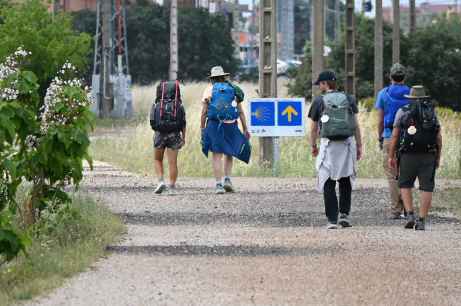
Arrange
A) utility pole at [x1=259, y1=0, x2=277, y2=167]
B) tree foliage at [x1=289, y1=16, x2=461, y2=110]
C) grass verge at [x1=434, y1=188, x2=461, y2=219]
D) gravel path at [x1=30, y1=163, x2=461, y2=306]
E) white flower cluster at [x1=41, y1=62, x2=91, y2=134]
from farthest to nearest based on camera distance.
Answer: tree foliage at [x1=289, y1=16, x2=461, y2=110]
utility pole at [x1=259, y1=0, x2=277, y2=167]
grass verge at [x1=434, y1=188, x2=461, y2=219]
white flower cluster at [x1=41, y1=62, x2=91, y2=134]
gravel path at [x1=30, y1=163, x2=461, y2=306]

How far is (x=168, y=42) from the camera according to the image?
7694 centimetres

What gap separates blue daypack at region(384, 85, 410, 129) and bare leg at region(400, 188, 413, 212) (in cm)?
102

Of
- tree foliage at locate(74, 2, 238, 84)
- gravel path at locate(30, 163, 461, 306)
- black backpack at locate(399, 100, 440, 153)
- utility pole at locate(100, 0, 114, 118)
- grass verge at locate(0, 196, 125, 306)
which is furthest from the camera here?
tree foliage at locate(74, 2, 238, 84)

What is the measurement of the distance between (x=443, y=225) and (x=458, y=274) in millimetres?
4161

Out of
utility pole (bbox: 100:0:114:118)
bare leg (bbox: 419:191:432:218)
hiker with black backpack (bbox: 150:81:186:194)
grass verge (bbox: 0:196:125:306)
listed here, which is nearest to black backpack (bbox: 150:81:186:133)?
hiker with black backpack (bbox: 150:81:186:194)

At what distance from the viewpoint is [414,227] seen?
50.1ft

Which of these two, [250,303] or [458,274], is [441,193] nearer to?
[458,274]

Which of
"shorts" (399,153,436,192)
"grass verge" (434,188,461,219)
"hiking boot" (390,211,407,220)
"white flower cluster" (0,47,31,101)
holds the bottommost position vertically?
"grass verge" (434,188,461,219)

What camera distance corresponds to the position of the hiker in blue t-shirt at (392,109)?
1620 centimetres

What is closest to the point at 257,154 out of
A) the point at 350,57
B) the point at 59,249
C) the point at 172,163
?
the point at 350,57

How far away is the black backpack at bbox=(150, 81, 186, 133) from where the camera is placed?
19672mm

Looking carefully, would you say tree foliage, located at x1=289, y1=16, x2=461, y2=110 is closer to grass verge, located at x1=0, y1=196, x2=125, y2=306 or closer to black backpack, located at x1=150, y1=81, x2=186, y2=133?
black backpack, located at x1=150, y1=81, x2=186, y2=133

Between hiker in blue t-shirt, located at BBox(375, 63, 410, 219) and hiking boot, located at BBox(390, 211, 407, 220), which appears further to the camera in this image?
hiking boot, located at BBox(390, 211, 407, 220)

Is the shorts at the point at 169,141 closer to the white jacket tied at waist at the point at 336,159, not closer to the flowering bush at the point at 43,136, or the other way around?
the white jacket tied at waist at the point at 336,159
